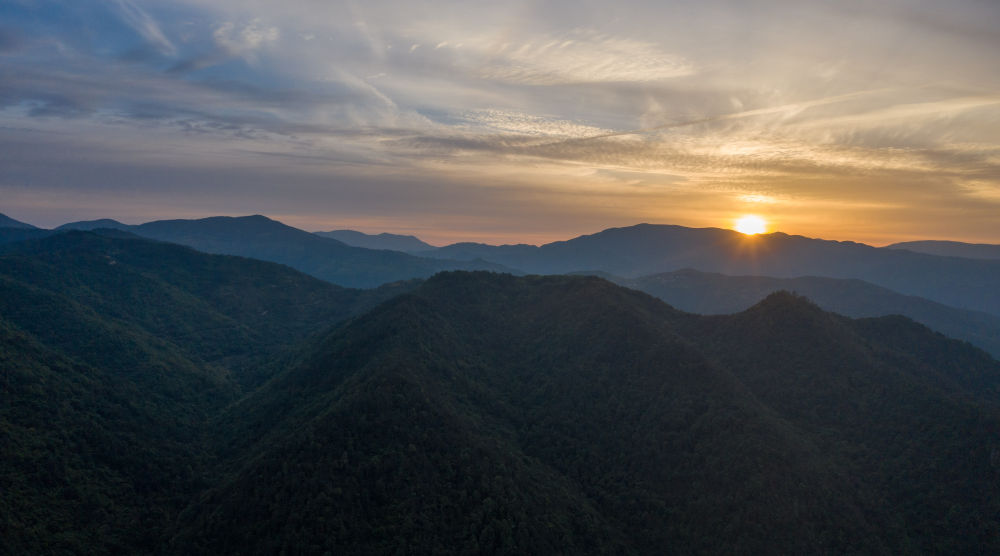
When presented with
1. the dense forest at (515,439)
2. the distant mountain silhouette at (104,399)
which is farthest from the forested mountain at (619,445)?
the distant mountain silhouette at (104,399)

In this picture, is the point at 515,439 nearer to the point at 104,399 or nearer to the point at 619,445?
the point at 619,445

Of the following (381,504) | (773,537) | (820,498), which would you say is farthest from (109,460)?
(820,498)

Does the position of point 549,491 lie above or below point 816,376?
below

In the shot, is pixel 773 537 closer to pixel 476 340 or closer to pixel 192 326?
pixel 476 340

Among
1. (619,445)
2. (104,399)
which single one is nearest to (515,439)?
(619,445)

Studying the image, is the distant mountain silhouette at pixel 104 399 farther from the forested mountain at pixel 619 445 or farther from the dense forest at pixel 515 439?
the forested mountain at pixel 619 445

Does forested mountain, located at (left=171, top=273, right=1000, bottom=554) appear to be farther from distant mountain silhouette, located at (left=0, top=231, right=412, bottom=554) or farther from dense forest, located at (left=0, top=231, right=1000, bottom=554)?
distant mountain silhouette, located at (left=0, top=231, right=412, bottom=554)

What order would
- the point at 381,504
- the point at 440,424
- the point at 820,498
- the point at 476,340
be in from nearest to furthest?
the point at 381,504 < the point at 820,498 < the point at 440,424 < the point at 476,340
